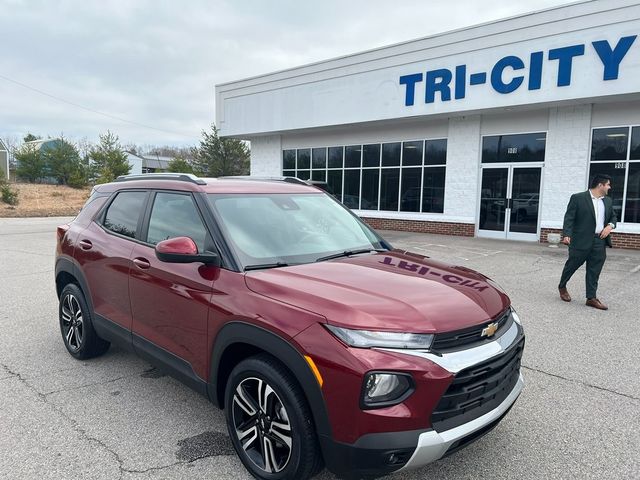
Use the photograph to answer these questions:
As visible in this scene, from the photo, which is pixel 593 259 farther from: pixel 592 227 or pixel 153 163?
pixel 153 163

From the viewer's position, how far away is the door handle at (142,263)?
340cm

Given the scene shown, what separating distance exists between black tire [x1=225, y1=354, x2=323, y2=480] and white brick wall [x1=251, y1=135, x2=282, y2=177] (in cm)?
1922

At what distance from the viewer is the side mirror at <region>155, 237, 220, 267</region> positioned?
9.16 feet

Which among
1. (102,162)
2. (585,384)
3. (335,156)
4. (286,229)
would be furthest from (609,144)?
(102,162)

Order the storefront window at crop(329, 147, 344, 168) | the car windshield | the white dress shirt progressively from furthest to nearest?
the storefront window at crop(329, 147, 344, 168) < the white dress shirt < the car windshield

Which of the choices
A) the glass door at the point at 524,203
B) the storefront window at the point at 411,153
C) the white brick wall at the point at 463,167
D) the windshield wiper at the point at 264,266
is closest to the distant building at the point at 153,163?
the storefront window at the point at 411,153

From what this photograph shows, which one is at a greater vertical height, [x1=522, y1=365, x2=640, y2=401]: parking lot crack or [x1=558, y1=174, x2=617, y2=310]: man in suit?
[x1=558, y1=174, x2=617, y2=310]: man in suit

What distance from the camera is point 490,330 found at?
2.50m

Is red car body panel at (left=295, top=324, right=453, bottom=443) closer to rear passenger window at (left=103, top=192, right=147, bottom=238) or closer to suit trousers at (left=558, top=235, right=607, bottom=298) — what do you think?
rear passenger window at (left=103, top=192, right=147, bottom=238)

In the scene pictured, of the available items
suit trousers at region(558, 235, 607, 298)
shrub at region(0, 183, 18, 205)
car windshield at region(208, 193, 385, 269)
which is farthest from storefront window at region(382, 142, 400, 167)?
shrub at region(0, 183, 18, 205)

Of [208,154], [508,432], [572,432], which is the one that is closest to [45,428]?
[508,432]

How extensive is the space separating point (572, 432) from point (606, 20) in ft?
40.8

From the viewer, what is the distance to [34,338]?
5066 millimetres

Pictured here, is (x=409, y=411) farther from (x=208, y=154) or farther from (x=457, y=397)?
(x=208, y=154)
